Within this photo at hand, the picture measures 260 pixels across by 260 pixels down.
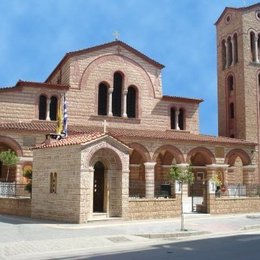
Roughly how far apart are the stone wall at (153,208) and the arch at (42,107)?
12022 millimetres

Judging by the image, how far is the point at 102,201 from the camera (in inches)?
719

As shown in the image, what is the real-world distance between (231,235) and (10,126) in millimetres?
14916

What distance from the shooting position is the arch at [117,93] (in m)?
30.0

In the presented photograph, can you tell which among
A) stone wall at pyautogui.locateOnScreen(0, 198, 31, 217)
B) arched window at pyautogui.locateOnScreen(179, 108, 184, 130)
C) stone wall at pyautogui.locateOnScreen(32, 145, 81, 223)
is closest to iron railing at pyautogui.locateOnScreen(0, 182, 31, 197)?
stone wall at pyautogui.locateOnScreen(0, 198, 31, 217)

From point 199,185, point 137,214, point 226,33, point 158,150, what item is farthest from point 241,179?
point 137,214

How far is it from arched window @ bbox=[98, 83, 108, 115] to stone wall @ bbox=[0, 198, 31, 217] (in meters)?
11.5

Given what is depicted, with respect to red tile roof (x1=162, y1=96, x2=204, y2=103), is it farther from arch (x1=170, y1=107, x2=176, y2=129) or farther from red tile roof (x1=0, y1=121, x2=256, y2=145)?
red tile roof (x1=0, y1=121, x2=256, y2=145)

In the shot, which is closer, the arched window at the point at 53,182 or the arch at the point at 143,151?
the arched window at the point at 53,182

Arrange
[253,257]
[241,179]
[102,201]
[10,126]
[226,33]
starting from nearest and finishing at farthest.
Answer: [253,257] → [102,201] → [10,126] → [241,179] → [226,33]

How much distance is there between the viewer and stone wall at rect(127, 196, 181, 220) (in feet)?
59.8

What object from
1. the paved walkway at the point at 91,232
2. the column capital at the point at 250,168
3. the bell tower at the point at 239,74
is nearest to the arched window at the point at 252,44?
the bell tower at the point at 239,74

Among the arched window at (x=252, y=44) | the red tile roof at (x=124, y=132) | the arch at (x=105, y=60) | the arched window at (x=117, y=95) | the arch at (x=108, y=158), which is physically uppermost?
the arched window at (x=252, y=44)

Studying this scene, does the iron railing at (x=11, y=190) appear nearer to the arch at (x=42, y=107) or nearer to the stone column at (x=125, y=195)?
the stone column at (x=125, y=195)

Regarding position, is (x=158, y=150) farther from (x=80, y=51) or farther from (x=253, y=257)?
(x=253, y=257)
